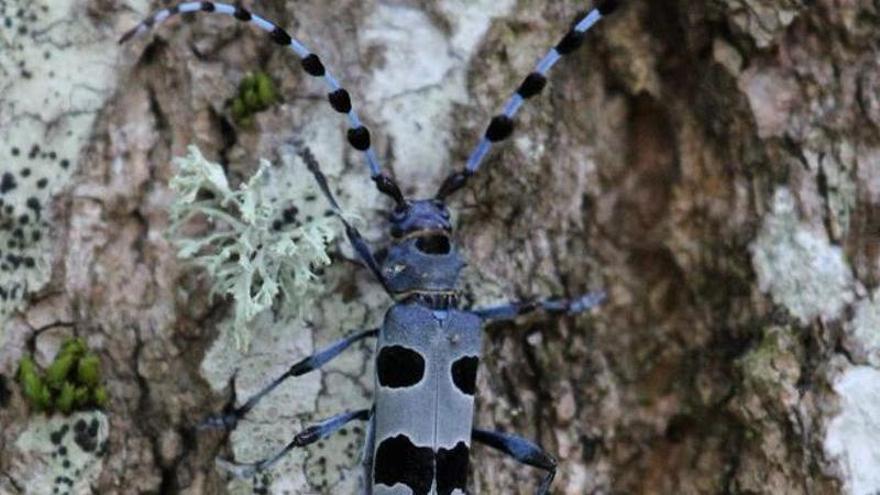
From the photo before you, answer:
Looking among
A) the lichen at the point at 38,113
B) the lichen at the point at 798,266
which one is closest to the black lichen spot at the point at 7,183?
the lichen at the point at 38,113

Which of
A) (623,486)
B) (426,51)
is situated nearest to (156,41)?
(426,51)

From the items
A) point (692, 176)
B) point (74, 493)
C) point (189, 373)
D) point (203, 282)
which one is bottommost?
point (74, 493)

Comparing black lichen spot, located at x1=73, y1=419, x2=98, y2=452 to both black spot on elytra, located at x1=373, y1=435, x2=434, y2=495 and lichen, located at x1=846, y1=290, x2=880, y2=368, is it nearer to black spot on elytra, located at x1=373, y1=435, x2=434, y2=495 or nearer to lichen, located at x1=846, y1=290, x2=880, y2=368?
black spot on elytra, located at x1=373, y1=435, x2=434, y2=495

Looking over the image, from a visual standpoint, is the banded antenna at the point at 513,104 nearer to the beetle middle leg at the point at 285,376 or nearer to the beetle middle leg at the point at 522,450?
the beetle middle leg at the point at 285,376

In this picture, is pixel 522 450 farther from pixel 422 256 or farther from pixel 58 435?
pixel 58 435

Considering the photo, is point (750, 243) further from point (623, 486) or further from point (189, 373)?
point (189, 373)

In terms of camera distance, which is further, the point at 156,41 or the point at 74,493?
the point at 156,41
